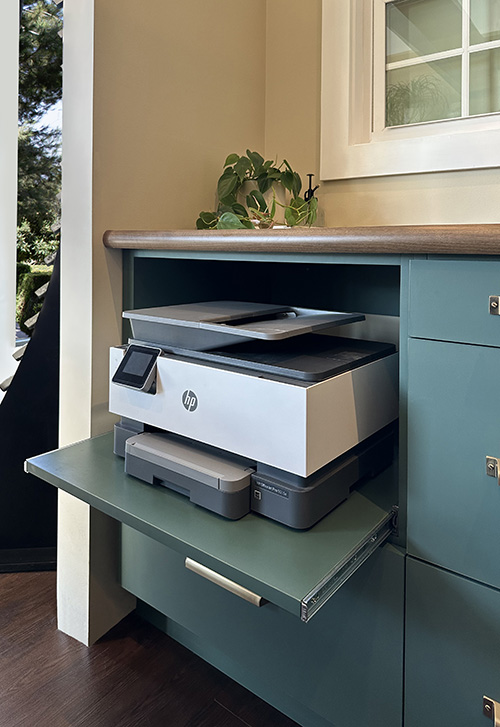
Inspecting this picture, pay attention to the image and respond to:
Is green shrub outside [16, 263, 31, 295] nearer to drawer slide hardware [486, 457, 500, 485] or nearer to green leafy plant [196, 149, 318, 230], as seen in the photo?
green leafy plant [196, 149, 318, 230]

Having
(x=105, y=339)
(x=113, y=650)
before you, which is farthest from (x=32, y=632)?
(x=105, y=339)

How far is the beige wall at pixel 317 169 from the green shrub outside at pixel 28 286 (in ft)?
2.87

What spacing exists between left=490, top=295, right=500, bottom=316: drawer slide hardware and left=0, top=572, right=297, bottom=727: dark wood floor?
99 centimetres

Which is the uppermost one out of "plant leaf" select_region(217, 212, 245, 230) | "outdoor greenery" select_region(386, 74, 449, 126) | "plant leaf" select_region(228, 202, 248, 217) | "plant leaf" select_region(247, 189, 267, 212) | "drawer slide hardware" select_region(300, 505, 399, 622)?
"outdoor greenery" select_region(386, 74, 449, 126)

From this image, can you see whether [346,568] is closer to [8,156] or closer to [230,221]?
[230,221]

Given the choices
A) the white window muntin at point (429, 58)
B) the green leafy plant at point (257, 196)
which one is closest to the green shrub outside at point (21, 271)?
the green leafy plant at point (257, 196)

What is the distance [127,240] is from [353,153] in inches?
27.7

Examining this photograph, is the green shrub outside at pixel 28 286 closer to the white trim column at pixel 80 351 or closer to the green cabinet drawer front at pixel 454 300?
the white trim column at pixel 80 351

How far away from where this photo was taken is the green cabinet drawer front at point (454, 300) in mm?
742

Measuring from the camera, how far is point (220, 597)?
112cm

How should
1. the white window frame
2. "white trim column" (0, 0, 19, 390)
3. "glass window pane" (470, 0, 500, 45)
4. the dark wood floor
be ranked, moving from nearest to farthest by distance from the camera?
1. the dark wood floor
2. "glass window pane" (470, 0, 500, 45)
3. the white window frame
4. "white trim column" (0, 0, 19, 390)

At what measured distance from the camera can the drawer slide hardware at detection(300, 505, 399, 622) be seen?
2.24 ft

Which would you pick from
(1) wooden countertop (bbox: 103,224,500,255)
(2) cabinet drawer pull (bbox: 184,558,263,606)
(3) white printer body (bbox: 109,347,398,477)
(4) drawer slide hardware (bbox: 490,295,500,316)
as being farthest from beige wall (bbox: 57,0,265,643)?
(4) drawer slide hardware (bbox: 490,295,500,316)

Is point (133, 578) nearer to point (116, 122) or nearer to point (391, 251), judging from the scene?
point (391, 251)
